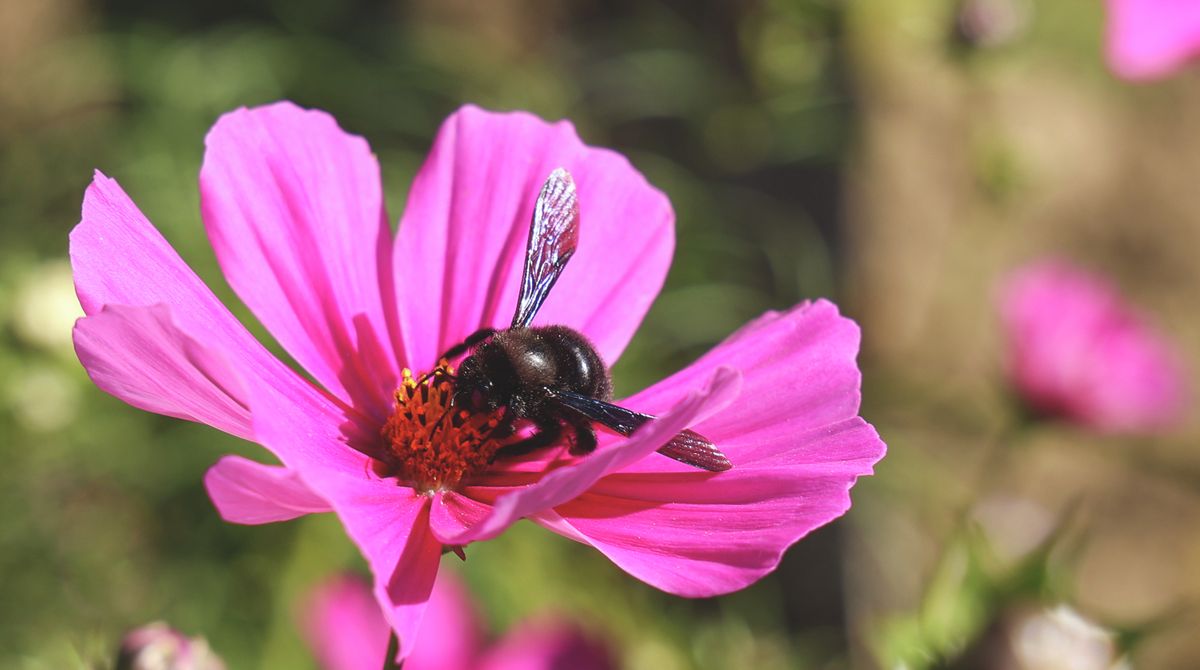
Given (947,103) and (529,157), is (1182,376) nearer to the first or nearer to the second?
(947,103)

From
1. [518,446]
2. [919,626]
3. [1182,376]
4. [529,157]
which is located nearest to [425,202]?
[529,157]

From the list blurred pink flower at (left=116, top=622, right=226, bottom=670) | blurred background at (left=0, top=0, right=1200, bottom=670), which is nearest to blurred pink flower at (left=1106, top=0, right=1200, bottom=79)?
blurred background at (left=0, top=0, right=1200, bottom=670)

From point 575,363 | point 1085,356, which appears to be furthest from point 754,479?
point 1085,356

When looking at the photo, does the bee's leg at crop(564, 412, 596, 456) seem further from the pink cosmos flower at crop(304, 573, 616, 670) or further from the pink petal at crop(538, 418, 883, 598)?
the pink cosmos flower at crop(304, 573, 616, 670)

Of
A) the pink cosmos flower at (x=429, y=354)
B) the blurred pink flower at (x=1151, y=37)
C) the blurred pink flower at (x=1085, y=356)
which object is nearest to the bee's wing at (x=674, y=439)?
the pink cosmos flower at (x=429, y=354)

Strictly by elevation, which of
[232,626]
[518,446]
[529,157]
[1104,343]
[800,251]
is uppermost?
[529,157]

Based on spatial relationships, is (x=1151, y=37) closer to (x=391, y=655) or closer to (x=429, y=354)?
(x=429, y=354)

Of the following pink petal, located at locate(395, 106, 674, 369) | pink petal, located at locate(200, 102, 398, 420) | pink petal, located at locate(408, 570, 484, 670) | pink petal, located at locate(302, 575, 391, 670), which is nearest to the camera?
pink petal, located at locate(200, 102, 398, 420)
